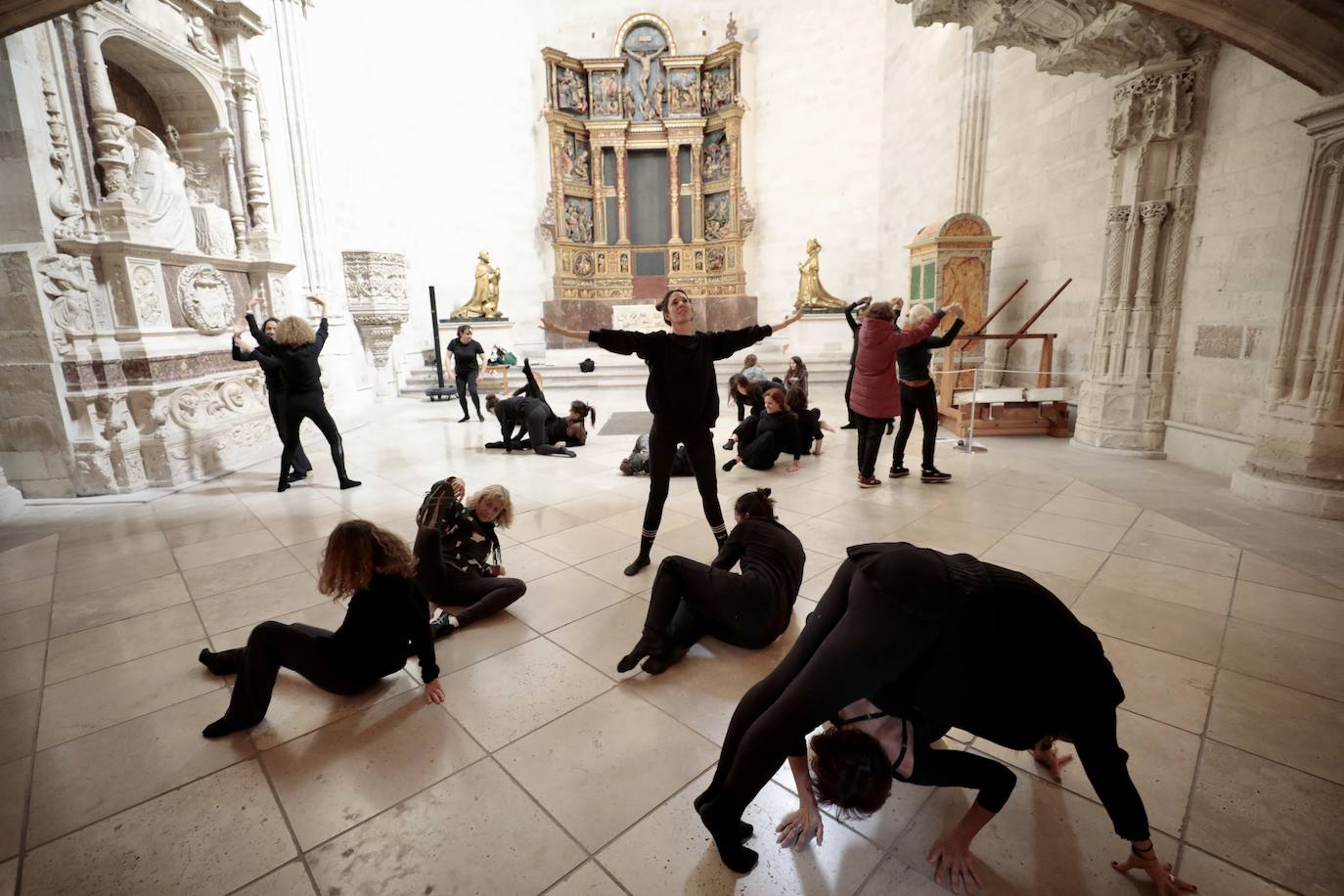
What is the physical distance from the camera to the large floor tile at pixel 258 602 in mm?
3211

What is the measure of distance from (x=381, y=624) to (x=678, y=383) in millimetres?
1840

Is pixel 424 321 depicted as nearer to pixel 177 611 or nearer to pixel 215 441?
pixel 215 441

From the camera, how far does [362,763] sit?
84.8 inches

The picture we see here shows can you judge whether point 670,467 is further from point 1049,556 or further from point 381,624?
point 1049,556

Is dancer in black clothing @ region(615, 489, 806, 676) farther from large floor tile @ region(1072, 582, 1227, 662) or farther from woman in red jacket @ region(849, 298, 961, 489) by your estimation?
woman in red jacket @ region(849, 298, 961, 489)

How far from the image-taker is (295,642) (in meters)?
2.33

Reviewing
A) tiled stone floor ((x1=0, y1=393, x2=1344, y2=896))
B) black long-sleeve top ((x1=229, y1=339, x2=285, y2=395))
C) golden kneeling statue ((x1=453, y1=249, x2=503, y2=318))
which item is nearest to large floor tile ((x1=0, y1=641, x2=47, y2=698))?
tiled stone floor ((x1=0, y1=393, x2=1344, y2=896))

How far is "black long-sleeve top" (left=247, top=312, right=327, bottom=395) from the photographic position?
17.9 feet

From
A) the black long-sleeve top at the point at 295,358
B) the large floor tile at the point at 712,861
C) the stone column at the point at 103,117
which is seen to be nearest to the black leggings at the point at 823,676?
the large floor tile at the point at 712,861

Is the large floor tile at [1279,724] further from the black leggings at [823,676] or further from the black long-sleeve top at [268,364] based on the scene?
the black long-sleeve top at [268,364]

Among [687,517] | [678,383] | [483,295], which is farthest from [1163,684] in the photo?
[483,295]

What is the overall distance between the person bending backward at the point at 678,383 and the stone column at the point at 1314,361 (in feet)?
13.7

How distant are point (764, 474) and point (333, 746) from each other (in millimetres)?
4239

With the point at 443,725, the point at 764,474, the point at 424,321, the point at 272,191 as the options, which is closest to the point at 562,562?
the point at 443,725
